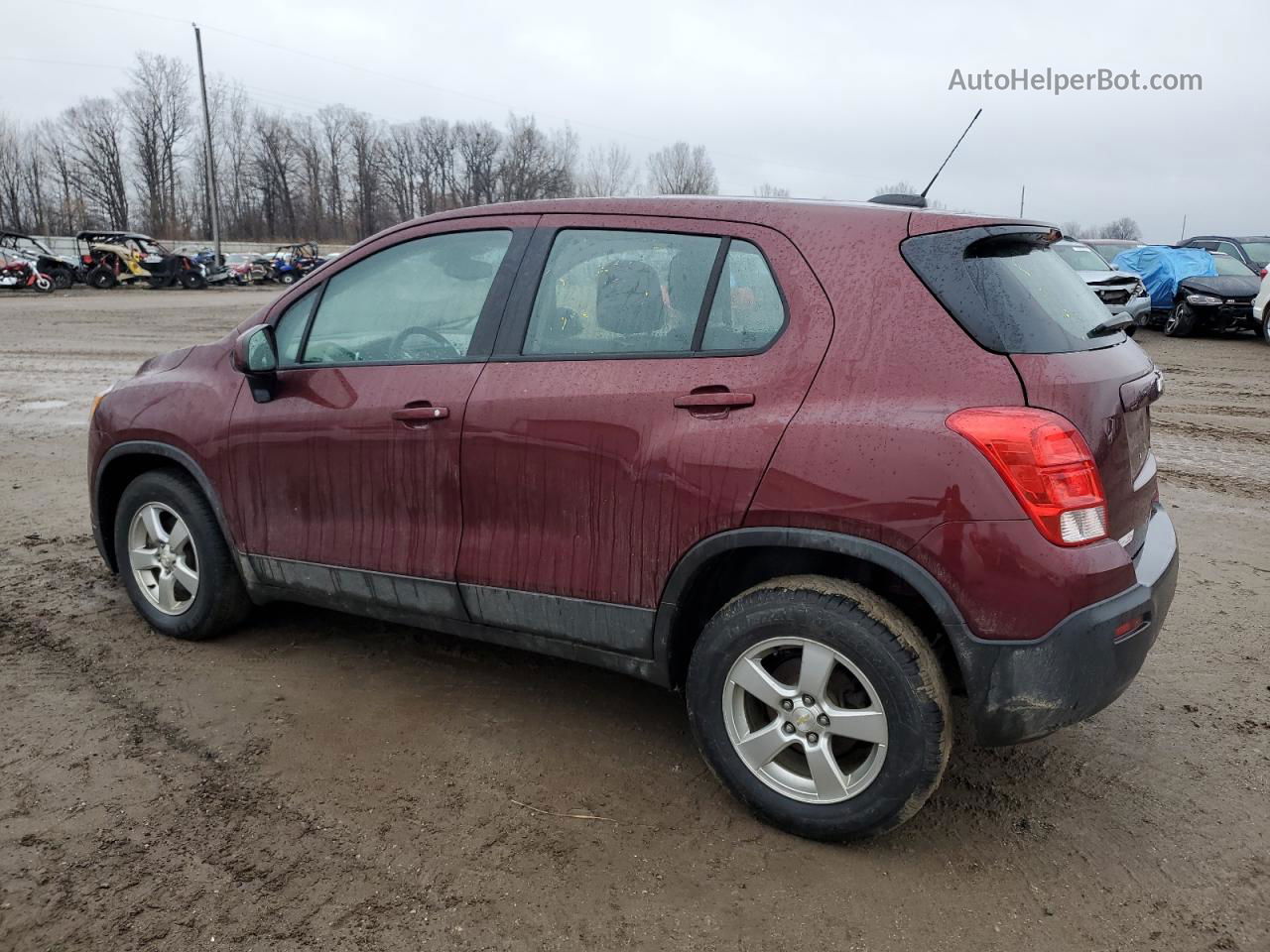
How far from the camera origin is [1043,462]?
245 centimetres

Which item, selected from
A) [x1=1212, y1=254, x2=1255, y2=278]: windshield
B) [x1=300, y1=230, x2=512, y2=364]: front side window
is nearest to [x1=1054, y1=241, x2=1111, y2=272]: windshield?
[x1=1212, y1=254, x2=1255, y2=278]: windshield

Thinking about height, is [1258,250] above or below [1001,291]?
above

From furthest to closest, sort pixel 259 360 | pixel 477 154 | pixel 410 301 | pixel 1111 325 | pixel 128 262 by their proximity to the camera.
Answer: pixel 477 154
pixel 128 262
pixel 259 360
pixel 410 301
pixel 1111 325

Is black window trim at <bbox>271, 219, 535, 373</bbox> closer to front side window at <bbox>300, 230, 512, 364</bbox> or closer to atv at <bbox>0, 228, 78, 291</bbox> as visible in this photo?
front side window at <bbox>300, 230, 512, 364</bbox>

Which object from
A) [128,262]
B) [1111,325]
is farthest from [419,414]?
[128,262]

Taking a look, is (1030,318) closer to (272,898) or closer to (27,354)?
(272,898)

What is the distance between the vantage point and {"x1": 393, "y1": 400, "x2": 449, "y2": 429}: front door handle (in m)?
3.27

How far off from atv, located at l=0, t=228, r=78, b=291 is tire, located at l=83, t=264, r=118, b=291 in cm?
42

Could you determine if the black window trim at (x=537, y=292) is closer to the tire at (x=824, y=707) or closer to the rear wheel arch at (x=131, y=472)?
the tire at (x=824, y=707)

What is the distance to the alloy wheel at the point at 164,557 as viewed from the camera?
4141 millimetres

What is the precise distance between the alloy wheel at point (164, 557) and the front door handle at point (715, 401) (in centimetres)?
237

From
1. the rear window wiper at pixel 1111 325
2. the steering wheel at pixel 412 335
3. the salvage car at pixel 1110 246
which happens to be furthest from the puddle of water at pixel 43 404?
the salvage car at pixel 1110 246

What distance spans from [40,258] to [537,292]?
33.8 metres

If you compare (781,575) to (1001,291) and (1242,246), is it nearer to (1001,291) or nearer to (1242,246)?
(1001,291)
